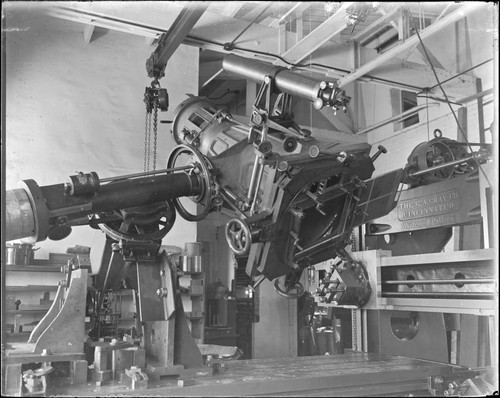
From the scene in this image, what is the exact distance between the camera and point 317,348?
575cm

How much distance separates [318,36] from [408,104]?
301 centimetres

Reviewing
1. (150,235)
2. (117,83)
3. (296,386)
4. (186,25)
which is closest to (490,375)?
(296,386)

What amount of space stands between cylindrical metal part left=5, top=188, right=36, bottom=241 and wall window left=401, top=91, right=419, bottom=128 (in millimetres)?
4804

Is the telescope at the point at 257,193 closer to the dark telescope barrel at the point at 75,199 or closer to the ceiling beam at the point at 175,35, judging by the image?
the dark telescope barrel at the point at 75,199

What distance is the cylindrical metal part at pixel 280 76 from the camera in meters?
1.75

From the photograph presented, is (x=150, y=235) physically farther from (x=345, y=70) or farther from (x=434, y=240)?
(x=345, y=70)

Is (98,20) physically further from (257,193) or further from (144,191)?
(257,193)

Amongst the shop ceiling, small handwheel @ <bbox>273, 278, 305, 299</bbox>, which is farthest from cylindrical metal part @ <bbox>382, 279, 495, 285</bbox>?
the shop ceiling

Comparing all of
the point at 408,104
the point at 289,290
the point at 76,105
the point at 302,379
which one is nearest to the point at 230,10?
the point at 76,105

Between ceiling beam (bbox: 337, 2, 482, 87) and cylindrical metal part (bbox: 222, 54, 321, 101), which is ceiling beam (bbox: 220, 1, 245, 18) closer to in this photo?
ceiling beam (bbox: 337, 2, 482, 87)

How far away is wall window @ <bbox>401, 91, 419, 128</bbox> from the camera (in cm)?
579

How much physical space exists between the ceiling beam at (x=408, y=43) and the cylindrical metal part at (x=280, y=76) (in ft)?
4.83

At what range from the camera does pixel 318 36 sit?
133 inches

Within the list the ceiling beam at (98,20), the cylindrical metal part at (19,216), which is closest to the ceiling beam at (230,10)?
the ceiling beam at (98,20)
